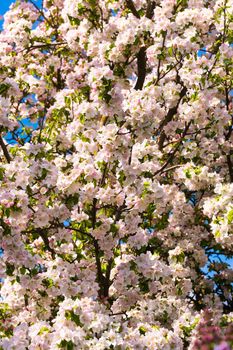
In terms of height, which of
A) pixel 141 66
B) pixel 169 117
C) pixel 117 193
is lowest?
pixel 117 193

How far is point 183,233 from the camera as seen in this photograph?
12.7 meters

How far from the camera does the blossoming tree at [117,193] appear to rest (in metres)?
8.39

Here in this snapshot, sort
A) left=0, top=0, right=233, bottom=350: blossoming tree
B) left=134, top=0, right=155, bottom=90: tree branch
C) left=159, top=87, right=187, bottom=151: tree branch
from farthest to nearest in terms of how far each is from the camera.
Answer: left=134, top=0, right=155, bottom=90: tree branch, left=159, top=87, right=187, bottom=151: tree branch, left=0, top=0, right=233, bottom=350: blossoming tree

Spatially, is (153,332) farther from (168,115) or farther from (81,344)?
(168,115)

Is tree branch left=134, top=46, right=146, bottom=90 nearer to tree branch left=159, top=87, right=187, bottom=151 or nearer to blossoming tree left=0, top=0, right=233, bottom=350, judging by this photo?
blossoming tree left=0, top=0, right=233, bottom=350

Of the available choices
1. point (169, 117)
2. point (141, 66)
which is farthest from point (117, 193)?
point (141, 66)

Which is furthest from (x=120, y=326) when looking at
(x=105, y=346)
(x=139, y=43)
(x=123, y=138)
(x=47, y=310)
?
(x=139, y=43)

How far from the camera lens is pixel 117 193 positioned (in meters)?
9.41

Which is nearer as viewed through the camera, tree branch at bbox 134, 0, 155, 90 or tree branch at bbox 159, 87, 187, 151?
tree branch at bbox 159, 87, 187, 151

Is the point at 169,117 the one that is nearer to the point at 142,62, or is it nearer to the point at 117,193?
the point at 142,62

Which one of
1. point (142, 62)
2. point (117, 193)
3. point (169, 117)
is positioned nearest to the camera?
point (117, 193)

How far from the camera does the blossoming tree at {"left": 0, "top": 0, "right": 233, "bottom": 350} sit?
839 centimetres

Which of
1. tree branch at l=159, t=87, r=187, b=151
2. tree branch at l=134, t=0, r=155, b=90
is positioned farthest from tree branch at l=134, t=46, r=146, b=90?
tree branch at l=159, t=87, r=187, b=151

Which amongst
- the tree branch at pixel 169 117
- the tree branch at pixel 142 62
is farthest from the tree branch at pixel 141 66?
the tree branch at pixel 169 117
